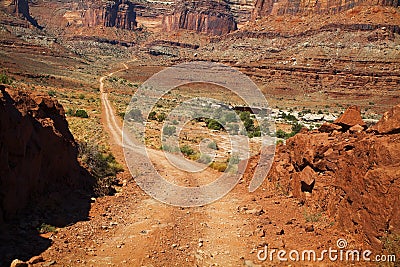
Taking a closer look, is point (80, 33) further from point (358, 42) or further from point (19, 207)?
point (19, 207)

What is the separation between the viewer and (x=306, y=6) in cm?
11131

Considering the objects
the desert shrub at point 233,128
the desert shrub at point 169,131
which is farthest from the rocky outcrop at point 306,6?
the desert shrub at point 169,131

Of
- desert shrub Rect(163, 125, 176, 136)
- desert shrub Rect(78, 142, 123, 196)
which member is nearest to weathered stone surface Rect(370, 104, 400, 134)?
desert shrub Rect(78, 142, 123, 196)

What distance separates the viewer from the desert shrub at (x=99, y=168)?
36.8 feet

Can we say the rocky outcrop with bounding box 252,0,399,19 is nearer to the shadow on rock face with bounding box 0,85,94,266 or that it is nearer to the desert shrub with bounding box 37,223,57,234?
the shadow on rock face with bounding box 0,85,94,266

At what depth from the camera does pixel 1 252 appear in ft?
19.8

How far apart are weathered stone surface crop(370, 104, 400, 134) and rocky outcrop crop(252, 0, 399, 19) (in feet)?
334

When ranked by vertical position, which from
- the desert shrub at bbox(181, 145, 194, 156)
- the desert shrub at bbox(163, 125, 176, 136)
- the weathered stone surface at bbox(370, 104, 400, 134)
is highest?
the weathered stone surface at bbox(370, 104, 400, 134)

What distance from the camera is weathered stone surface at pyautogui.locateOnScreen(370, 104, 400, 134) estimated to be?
7539mm

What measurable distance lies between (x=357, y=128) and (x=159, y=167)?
329 inches

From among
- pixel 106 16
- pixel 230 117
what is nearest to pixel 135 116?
pixel 230 117

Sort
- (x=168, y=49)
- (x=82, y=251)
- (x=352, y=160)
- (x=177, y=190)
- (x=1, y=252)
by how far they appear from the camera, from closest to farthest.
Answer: (x=1, y=252), (x=82, y=251), (x=352, y=160), (x=177, y=190), (x=168, y=49)

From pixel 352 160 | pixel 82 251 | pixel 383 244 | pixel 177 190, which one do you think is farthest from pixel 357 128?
pixel 82 251

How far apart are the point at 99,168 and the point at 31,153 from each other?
15.1 ft
